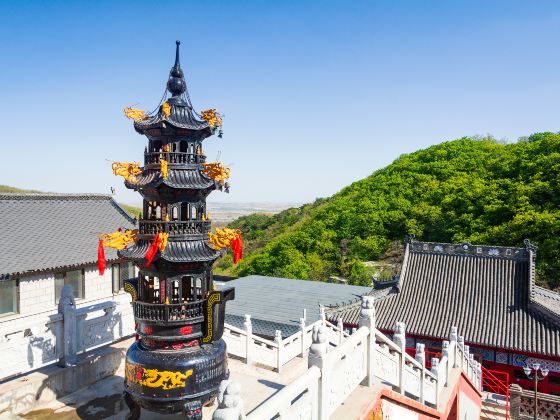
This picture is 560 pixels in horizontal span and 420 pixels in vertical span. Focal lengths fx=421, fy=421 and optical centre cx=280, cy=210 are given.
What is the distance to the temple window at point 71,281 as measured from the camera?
16.5 meters

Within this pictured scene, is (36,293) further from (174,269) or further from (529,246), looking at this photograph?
(529,246)

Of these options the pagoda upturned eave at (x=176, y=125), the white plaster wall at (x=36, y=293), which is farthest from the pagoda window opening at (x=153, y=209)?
the white plaster wall at (x=36, y=293)

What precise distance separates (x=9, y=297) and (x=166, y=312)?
1059 cm

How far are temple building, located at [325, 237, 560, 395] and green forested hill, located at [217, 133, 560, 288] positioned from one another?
1534 cm

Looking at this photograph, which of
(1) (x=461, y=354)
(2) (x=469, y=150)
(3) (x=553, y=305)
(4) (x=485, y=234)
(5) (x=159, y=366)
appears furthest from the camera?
(2) (x=469, y=150)

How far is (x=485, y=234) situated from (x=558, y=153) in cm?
1446

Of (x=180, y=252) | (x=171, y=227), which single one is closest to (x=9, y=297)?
(x=171, y=227)

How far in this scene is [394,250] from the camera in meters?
49.1

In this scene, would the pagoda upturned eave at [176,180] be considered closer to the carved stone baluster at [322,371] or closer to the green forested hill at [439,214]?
the carved stone baluster at [322,371]

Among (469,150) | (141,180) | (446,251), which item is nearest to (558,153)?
(469,150)

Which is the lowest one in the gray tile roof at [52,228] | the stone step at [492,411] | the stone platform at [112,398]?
the stone step at [492,411]

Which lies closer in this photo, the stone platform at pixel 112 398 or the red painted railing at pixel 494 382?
the stone platform at pixel 112 398

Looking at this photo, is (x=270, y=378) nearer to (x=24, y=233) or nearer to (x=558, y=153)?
(x=24, y=233)

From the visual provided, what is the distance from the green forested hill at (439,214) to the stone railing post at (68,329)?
32.1m
